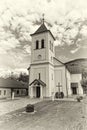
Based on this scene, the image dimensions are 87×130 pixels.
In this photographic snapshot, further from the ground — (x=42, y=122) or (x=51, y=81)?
(x=51, y=81)

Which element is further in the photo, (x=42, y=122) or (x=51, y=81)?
(x=51, y=81)

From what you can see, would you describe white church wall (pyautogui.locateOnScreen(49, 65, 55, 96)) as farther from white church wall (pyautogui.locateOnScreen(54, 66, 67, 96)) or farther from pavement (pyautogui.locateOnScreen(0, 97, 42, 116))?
pavement (pyautogui.locateOnScreen(0, 97, 42, 116))

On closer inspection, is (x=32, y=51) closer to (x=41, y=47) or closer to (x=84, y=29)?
(x=41, y=47)

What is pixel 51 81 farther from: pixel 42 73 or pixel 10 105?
pixel 10 105

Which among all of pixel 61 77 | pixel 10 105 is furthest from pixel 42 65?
pixel 10 105

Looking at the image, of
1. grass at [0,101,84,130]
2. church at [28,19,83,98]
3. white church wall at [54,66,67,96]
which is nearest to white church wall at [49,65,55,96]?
church at [28,19,83,98]

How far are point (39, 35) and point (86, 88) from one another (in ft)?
50.0

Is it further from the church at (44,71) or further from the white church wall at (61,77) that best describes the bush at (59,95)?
the white church wall at (61,77)

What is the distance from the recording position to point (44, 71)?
17.5 m

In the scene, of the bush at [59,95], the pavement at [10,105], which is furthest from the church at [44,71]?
the pavement at [10,105]

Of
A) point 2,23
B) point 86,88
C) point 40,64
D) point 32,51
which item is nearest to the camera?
point 2,23

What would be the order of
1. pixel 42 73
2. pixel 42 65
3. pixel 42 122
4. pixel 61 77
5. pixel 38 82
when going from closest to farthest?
pixel 42 122, pixel 38 82, pixel 42 73, pixel 42 65, pixel 61 77

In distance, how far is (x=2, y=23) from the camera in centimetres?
337

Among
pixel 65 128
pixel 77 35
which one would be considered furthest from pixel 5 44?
pixel 65 128
